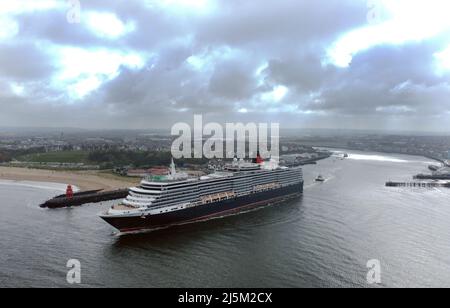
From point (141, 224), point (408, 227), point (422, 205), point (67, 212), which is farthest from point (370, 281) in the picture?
point (67, 212)

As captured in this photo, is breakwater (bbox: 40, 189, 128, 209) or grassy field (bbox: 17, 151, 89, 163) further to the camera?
grassy field (bbox: 17, 151, 89, 163)

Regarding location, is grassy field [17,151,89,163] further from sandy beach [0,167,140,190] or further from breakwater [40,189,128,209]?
breakwater [40,189,128,209]

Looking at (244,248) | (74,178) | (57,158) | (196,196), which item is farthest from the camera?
(57,158)

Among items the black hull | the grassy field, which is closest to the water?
the black hull

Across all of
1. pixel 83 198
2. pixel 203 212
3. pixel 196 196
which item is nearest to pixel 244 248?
pixel 203 212

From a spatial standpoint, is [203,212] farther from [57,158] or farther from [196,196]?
[57,158]
